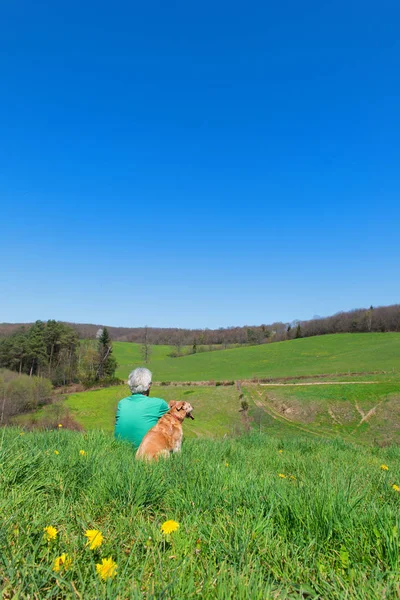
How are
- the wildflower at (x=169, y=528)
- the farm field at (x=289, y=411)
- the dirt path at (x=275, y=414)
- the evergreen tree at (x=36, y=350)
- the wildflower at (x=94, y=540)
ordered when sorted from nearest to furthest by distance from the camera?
the wildflower at (x=94, y=540) < the wildflower at (x=169, y=528) < the dirt path at (x=275, y=414) < the farm field at (x=289, y=411) < the evergreen tree at (x=36, y=350)

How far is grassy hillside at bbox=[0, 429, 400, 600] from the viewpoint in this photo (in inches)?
53.4

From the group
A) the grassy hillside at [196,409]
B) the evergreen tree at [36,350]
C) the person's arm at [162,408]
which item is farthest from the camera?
the evergreen tree at [36,350]

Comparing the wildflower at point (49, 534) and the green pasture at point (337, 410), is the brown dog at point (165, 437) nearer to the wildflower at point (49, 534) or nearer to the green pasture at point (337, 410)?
the wildflower at point (49, 534)

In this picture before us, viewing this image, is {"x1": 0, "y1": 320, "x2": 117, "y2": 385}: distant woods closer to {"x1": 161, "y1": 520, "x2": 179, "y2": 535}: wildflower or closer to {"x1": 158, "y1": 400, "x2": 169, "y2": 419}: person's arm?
{"x1": 158, "y1": 400, "x2": 169, "y2": 419}: person's arm

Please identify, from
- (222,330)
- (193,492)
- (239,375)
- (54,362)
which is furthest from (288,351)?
(193,492)

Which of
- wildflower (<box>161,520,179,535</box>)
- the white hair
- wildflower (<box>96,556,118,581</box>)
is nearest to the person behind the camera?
wildflower (<box>96,556,118,581</box>)

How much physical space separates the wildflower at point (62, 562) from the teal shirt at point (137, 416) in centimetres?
346

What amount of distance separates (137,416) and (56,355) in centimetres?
7283

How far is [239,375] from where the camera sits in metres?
61.9

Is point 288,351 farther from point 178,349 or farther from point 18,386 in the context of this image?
point 18,386

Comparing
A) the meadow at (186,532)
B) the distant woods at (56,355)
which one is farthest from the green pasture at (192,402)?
the meadow at (186,532)

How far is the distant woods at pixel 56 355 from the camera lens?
65500 millimetres

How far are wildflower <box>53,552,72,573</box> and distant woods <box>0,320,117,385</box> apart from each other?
70.0 meters

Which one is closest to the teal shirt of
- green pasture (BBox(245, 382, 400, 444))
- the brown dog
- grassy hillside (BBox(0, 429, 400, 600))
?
the brown dog
